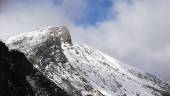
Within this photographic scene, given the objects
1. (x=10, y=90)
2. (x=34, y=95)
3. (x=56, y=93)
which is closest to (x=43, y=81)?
(x=56, y=93)

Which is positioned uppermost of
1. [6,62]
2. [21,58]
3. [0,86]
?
[21,58]

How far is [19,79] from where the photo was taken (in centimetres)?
7988

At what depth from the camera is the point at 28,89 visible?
80875 mm

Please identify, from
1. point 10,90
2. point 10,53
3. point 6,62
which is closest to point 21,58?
point 10,53

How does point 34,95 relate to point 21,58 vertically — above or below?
below

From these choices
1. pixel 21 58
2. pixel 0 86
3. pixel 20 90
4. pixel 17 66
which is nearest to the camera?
pixel 0 86

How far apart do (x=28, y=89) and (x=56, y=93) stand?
1550cm

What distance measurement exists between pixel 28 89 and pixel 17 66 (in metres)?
5.59

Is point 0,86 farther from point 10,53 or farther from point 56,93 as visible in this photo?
point 56,93

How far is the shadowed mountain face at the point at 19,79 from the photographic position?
248ft

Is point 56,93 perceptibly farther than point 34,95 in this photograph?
Yes

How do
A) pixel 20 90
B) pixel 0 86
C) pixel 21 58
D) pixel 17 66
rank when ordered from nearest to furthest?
pixel 0 86 < pixel 20 90 < pixel 17 66 < pixel 21 58

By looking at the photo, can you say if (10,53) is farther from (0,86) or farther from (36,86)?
(0,86)

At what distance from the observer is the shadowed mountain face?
2975 inches
